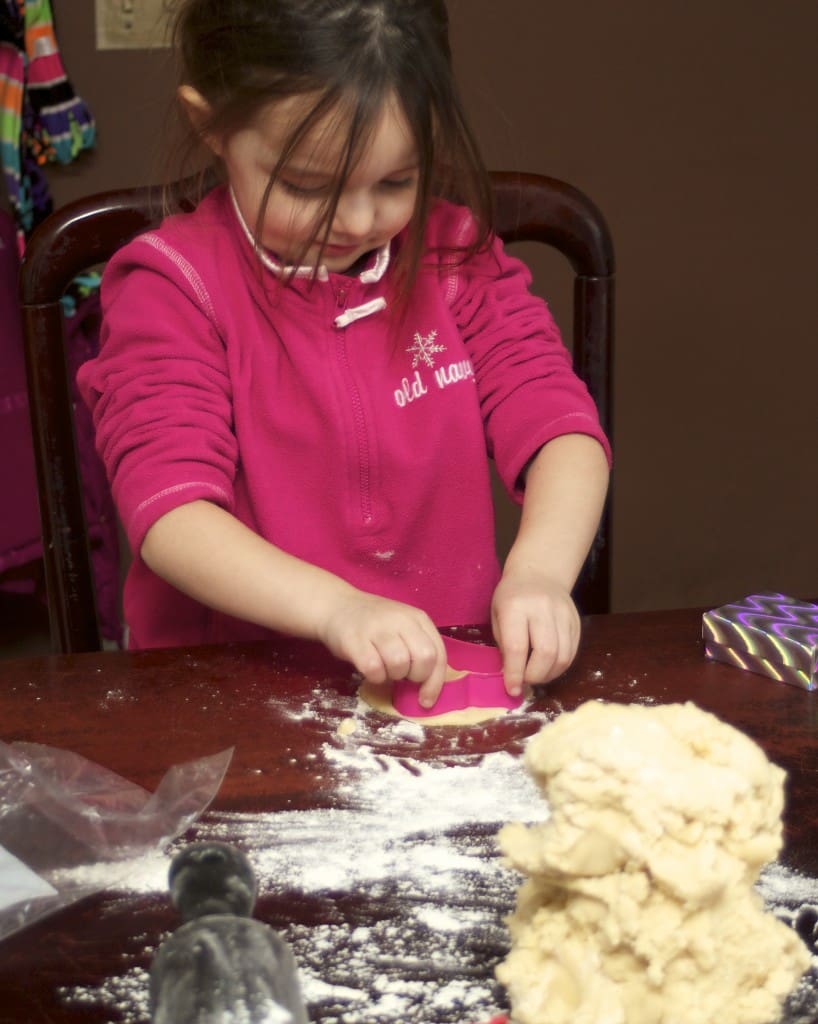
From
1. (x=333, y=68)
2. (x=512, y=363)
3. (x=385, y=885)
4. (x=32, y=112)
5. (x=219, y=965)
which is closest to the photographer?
(x=219, y=965)

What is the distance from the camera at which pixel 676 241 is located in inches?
94.0

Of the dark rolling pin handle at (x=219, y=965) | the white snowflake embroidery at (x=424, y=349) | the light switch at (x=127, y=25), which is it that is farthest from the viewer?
the light switch at (x=127, y=25)

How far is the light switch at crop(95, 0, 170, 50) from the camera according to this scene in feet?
6.88

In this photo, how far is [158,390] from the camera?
102cm

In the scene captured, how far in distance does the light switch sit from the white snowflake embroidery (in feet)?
3.97

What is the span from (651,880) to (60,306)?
79 centimetres

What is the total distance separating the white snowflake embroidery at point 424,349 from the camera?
1179 millimetres

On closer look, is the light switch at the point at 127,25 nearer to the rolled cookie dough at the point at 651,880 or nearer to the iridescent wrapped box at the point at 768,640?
the iridescent wrapped box at the point at 768,640

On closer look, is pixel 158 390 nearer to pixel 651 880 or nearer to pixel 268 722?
pixel 268 722

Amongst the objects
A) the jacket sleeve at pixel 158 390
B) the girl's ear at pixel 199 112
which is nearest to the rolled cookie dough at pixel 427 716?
the jacket sleeve at pixel 158 390

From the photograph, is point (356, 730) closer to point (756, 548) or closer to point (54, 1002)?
point (54, 1002)

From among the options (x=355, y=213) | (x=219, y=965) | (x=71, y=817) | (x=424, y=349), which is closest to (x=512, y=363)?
(x=424, y=349)

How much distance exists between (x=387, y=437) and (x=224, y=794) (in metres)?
0.52

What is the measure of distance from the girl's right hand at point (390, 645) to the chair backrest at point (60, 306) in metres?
0.36
